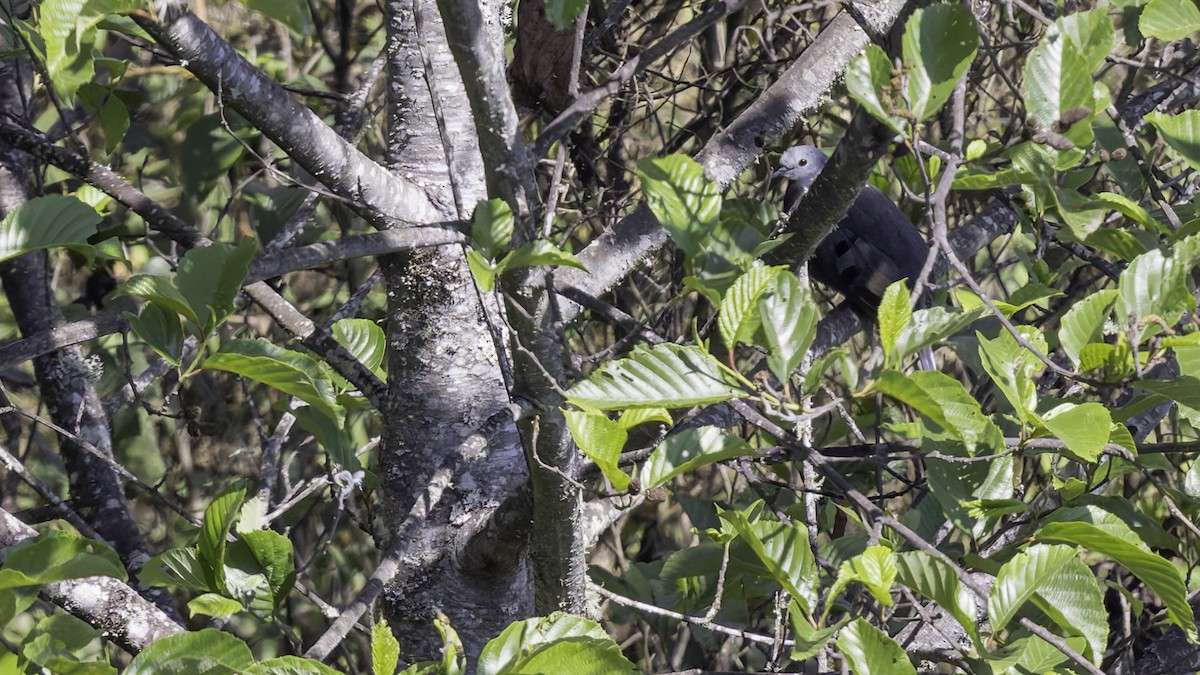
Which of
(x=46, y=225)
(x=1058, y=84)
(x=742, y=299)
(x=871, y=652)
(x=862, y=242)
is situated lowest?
(x=862, y=242)

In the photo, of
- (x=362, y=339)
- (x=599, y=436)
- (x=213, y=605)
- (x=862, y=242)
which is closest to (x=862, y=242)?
(x=862, y=242)

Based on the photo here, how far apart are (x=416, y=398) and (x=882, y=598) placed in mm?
925

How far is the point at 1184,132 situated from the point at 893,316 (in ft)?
2.44

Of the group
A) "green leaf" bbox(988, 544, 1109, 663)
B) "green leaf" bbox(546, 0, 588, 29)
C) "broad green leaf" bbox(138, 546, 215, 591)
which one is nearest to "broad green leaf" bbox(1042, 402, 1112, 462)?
"green leaf" bbox(988, 544, 1109, 663)

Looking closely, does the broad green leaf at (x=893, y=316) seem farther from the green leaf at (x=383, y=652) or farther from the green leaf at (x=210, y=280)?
the green leaf at (x=210, y=280)

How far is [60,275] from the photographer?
379 cm

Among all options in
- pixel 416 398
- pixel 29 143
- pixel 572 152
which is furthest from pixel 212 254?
pixel 572 152

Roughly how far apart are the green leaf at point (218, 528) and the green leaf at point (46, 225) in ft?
1.23

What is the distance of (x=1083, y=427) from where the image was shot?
1.15 m

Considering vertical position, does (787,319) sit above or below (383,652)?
above

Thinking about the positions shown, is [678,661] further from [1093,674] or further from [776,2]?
[1093,674]

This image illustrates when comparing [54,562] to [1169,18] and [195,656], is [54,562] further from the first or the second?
[1169,18]

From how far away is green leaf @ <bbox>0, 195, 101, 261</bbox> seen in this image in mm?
1249

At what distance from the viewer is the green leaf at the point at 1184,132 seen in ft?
4.91
